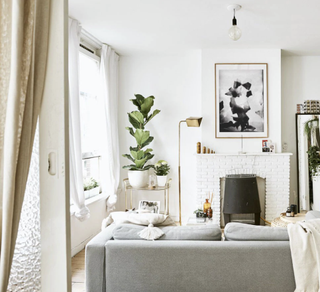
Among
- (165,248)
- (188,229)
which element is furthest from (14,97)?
(188,229)

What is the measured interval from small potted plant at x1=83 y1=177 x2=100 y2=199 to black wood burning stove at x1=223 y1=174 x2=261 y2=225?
204 centimetres

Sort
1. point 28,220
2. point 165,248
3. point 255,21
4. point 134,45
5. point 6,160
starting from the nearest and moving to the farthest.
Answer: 1. point 6,160
2. point 28,220
3. point 165,248
4. point 255,21
5. point 134,45

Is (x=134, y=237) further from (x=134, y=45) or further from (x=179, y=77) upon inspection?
(x=179, y=77)

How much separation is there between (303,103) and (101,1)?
4.05m

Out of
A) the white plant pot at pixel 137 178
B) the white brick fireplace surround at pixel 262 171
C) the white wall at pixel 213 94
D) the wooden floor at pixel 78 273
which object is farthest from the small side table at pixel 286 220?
the wooden floor at pixel 78 273

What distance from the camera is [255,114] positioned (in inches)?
218

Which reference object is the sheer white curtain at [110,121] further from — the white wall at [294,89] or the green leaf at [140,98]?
the white wall at [294,89]

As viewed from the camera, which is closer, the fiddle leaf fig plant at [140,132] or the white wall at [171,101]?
the fiddle leaf fig plant at [140,132]

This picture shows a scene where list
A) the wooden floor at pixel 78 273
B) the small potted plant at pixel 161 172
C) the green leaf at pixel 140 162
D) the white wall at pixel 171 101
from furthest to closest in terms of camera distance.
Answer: the white wall at pixel 171 101 → the small potted plant at pixel 161 172 → the green leaf at pixel 140 162 → the wooden floor at pixel 78 273

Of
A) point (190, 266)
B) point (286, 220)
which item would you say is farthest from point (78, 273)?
point (286, 220)

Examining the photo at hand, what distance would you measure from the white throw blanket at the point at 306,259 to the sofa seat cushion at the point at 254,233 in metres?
0.12

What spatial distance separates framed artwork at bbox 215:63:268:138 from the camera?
18.1 feet

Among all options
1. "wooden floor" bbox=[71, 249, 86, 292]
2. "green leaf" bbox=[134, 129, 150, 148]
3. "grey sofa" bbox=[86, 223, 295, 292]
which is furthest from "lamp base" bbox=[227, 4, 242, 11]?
"wooden floor" bbox=[71, 249, 86, 292]

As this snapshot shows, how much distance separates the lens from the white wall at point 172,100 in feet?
19.1
